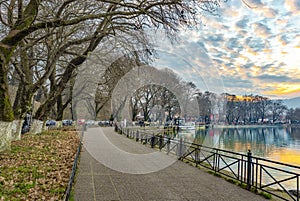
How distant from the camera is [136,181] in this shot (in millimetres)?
8352

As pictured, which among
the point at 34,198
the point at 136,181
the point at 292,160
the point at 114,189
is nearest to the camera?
the point at 34,198

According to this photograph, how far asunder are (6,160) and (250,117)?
338 ft

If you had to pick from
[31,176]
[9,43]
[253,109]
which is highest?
[253,109]

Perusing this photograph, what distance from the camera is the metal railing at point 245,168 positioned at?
758 centimetres

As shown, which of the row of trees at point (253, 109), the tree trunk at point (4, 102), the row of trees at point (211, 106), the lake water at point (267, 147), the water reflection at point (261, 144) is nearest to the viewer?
the tree trunk at point (4, 102)

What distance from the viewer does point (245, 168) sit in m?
8.79

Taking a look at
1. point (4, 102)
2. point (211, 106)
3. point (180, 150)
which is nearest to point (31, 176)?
point (4, 102)

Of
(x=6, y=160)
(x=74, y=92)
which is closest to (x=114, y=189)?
(x=6, y=160)

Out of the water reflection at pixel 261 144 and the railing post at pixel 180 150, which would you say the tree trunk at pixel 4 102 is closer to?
the railing post at pixel 180 150

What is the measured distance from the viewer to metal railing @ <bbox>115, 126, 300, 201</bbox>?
298 inches

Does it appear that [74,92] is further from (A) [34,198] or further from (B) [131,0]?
(A) [34,198]

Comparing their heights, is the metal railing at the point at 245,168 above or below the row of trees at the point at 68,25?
below

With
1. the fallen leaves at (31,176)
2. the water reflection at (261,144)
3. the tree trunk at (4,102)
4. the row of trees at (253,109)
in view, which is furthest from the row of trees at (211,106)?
the fallen leaves at (31,176)

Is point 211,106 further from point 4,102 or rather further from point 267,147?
point 4,102
